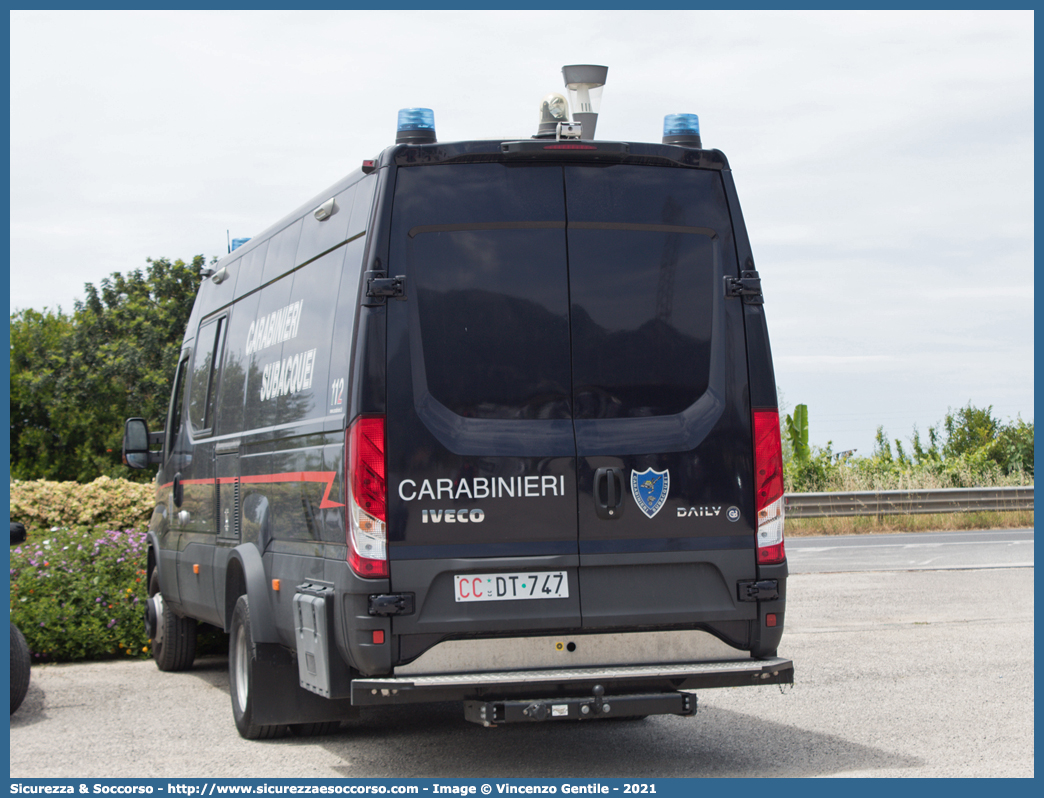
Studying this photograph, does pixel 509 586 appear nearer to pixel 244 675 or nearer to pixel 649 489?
pixel 649 489

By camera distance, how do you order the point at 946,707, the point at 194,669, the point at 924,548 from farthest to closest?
the point at 924,548 < the point at 194,669 < the point at 946,707

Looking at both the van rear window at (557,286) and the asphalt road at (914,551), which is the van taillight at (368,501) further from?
the asphalt road at (914,551)

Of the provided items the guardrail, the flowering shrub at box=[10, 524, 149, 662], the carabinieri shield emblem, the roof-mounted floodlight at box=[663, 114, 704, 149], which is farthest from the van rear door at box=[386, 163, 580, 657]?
the guardrail

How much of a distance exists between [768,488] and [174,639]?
5738 millimetres

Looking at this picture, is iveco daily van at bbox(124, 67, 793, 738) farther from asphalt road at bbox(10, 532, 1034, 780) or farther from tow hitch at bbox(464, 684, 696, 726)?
asphalt road at bbox(10, 532, 1034, 780)

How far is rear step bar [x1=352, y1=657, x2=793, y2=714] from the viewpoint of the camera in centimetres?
561

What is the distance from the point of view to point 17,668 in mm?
7617

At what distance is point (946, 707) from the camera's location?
7914 millimetres

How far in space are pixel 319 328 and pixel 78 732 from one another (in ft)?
10.0

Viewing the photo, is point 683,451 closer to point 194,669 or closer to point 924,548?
point 194,669

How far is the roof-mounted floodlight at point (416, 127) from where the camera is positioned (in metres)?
6.05

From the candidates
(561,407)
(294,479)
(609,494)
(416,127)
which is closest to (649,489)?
(609,494)

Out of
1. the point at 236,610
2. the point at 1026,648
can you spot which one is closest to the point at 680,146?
the point at 236,610

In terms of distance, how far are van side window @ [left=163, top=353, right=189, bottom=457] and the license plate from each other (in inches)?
173
